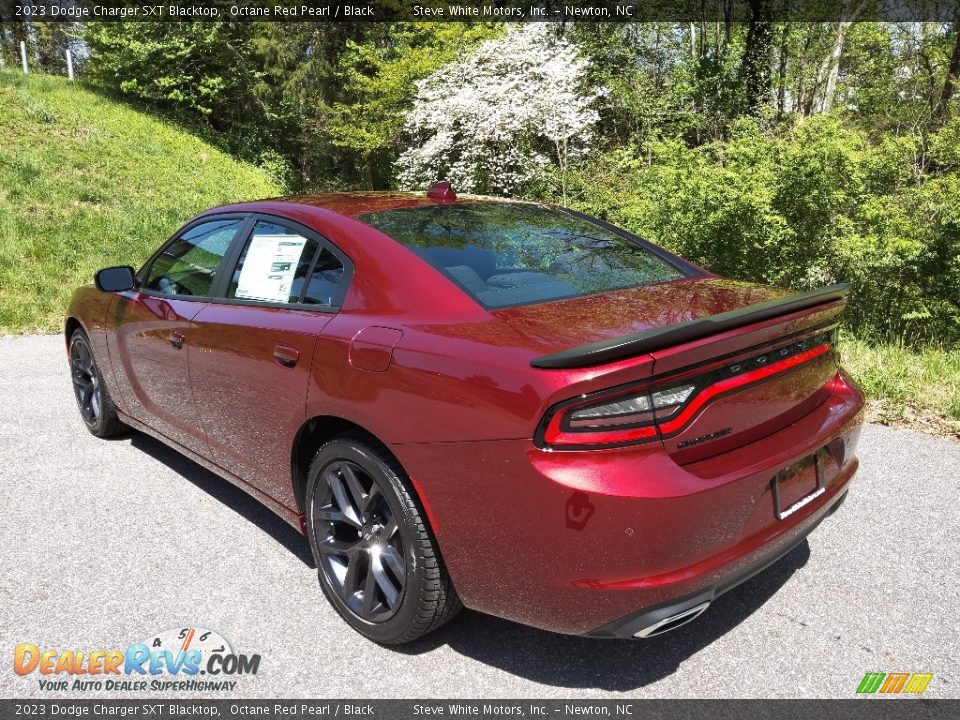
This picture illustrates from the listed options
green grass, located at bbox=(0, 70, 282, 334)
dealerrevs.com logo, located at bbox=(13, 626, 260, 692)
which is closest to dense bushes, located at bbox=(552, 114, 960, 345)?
dealerrevs.com logo, located at bbox=(13, 626, 260, 692)

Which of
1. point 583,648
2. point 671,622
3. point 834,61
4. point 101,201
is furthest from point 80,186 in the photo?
point 834,61

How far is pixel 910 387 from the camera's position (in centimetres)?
501

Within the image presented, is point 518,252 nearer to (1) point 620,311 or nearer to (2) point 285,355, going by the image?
(1) point 620,311

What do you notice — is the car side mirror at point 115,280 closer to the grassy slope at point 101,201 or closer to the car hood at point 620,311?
the car hood at point 620,311

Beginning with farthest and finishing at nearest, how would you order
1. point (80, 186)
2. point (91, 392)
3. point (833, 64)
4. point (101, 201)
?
point (833, 64), point (80, 186), point (101, 201), point (91, 392)

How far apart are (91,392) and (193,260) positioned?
5.52 ft

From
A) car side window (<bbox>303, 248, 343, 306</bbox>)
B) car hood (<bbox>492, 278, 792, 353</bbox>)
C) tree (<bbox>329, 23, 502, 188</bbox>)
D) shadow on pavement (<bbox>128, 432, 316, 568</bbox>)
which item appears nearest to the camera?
car hood (<bbox>492, 278, 792, 353</bbox>)

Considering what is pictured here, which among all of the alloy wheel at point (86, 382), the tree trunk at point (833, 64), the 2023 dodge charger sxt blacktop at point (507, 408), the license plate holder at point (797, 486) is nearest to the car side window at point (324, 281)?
the 2023 dodge charger sxt blacktop at point (507, 408)

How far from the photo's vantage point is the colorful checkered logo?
7.26 feet

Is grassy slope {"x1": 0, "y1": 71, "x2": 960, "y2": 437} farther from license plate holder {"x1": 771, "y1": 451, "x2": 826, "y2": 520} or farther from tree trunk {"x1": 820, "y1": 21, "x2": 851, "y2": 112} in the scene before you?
tree trunk {"x1": 820, "y1": 21, "x2": 851, "y2": 112}

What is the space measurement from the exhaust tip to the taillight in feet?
1.64

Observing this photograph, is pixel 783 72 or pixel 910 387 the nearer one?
pixel 910 387

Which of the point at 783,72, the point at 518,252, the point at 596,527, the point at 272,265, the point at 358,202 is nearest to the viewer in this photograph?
the point at 596,527

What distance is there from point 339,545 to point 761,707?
150cm
